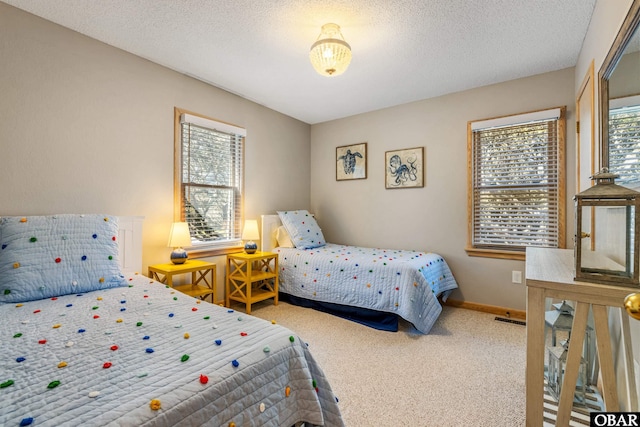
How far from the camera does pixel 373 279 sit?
2.88m

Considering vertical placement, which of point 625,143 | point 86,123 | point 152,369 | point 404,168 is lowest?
point 152,369

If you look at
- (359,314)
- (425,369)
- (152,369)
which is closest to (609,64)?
(425,369)

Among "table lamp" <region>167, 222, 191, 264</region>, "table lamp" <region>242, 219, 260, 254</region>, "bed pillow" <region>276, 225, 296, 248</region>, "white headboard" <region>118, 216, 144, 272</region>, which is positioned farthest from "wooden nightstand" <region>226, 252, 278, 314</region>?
"white headboard" <region>118, 216, 144, 272</region>

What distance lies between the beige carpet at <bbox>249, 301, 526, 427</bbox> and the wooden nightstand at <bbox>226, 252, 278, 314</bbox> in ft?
0.98

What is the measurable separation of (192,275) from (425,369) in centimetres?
227

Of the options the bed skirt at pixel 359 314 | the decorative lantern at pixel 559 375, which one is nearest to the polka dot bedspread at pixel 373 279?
the bed skirt at pixel 359 314

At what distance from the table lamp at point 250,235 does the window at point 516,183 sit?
2.44 meters

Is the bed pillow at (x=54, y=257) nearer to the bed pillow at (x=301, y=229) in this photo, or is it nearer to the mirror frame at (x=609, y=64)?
the bed pillow at (x=301, y=229)

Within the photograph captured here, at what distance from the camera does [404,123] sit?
380 centimetres

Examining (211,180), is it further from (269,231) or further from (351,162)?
(351,162)

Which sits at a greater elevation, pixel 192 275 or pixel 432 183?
pixel 432 183

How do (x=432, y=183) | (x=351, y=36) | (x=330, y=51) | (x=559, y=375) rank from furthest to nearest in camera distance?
(x=432, y=183)
(x=351, y=36)
(x=330, y=51)
(x=559, y=375)

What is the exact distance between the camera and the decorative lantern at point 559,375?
63.6 inches

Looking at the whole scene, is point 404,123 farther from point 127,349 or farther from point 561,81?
point 127,349
